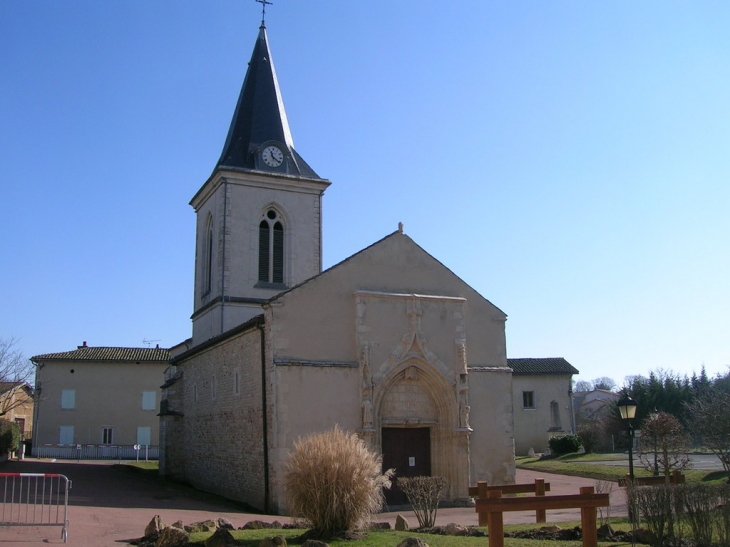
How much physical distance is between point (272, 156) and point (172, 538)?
20.2 m

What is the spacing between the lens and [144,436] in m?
44.7

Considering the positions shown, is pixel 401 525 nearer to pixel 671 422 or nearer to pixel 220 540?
pixel 220 540

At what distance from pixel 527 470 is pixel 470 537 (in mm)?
20563

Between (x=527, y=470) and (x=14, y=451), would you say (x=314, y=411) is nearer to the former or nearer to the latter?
(x=527, y=470)

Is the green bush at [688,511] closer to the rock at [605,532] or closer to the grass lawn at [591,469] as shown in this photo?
the rock at [605,532]

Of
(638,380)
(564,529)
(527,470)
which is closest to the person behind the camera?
(564,529)

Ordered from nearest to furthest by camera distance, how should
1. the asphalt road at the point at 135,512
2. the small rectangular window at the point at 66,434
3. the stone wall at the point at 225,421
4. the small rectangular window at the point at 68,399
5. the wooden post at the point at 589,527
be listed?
the wooden post at the point at 589,527 → the asphalt road at the point at 135,512 → the stone wall at the point at 225,421 → the small rectangular window at the point at 66,434 → the small rectangular window at the point at 68,399

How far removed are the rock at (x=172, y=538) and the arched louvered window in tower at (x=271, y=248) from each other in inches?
679

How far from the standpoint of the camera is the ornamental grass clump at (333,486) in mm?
12055

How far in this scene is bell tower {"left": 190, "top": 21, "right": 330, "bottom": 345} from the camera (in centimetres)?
2747

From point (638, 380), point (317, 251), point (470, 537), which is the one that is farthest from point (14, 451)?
point (638, 380)

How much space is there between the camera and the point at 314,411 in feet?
62.3

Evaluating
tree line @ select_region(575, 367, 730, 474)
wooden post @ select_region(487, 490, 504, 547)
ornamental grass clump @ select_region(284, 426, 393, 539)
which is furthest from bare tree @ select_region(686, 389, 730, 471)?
wooden post @ select_region(487, 490, 504, 547)

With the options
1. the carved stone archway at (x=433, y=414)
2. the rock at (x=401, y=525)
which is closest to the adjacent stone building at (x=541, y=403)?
the carved stone archway at (x=433, y=414)
